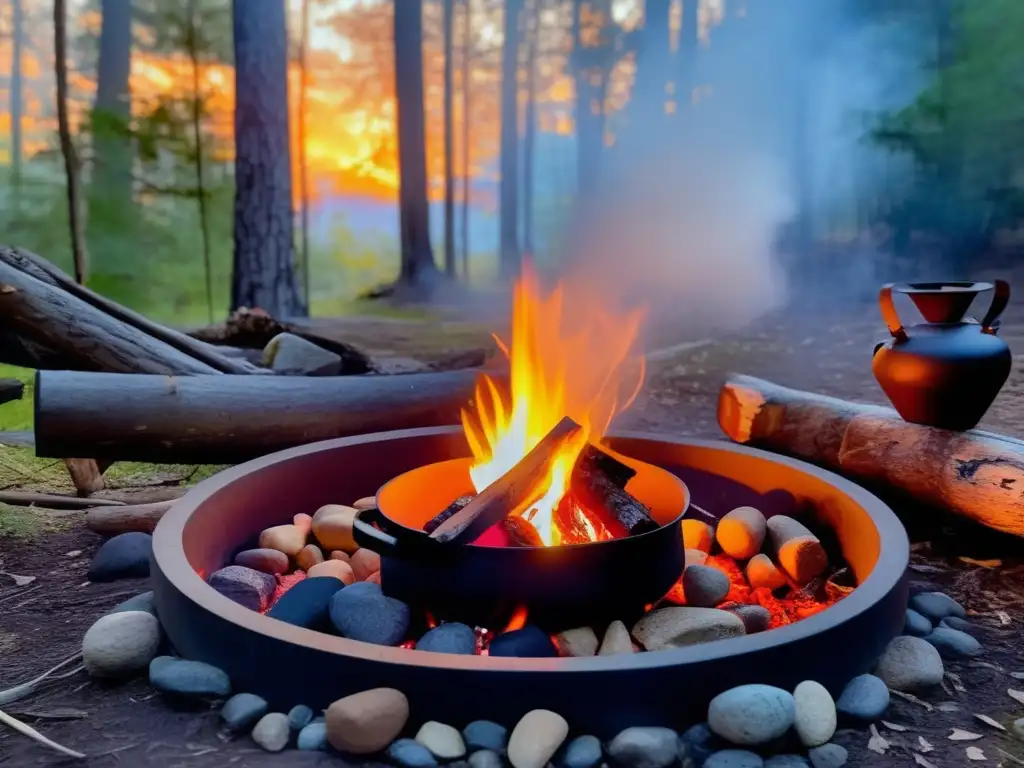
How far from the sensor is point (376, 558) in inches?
112

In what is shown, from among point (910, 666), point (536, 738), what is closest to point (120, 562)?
point (536, 738)

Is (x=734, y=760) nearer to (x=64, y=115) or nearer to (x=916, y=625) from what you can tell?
(x=916, y=625)

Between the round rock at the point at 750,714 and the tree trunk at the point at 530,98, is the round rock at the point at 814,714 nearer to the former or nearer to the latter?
the round rock at the point at 750,714

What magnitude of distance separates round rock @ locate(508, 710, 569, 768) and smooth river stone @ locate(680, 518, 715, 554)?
130 centimetres

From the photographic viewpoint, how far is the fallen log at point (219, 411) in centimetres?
339

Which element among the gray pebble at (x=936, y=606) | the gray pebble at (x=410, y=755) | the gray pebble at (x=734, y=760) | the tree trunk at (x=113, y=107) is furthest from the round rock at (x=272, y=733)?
the tree trunk at (x=113, y=107)

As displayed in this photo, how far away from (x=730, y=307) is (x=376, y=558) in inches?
363

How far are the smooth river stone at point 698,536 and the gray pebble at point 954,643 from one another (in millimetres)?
788

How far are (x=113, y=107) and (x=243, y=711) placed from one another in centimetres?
1334

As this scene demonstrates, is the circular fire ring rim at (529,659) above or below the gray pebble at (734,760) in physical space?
above

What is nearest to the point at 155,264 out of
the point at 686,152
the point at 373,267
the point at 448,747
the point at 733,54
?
the point at 373,267

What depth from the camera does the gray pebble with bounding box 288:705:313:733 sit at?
1.87 metres

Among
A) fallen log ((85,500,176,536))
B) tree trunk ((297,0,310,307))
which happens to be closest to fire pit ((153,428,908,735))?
fallen log ((85,500,176,536))

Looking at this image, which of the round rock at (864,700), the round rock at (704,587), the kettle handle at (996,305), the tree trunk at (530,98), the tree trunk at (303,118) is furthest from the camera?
the tree trunk at (530,98)
